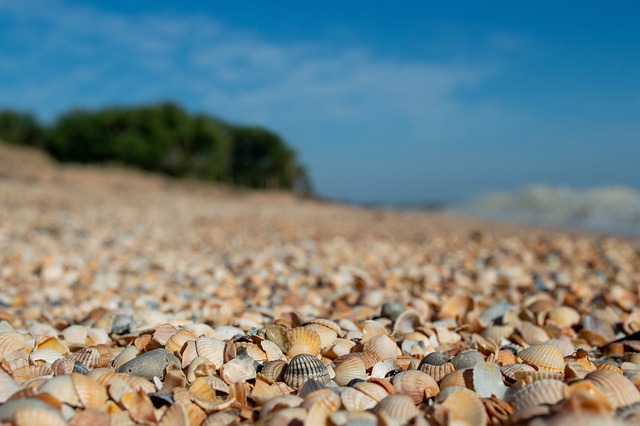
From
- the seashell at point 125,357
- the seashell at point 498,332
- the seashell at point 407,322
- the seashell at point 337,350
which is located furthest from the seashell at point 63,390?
the seashell at point 498,332

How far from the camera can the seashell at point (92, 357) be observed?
2.07 m

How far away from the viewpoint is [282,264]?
511 cm

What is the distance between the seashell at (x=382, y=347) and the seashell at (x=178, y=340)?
701mm

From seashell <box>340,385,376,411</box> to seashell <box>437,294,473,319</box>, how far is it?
59.5 inches

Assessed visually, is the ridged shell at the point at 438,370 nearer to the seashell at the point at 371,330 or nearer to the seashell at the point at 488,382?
the seashell at the point at 488,382

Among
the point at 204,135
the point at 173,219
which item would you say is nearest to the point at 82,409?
the point at 173,219

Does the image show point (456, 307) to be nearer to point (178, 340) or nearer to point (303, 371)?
point (303, 371)

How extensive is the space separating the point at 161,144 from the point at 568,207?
22081 millimetres

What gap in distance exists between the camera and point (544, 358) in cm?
208

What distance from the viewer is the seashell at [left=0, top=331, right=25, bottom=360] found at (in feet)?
6.82

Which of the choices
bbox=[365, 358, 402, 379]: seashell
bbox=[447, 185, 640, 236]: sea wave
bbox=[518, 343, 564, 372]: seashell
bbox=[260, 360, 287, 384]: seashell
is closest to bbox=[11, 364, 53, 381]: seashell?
bbox=[260, 360, 287, 384]: seashell

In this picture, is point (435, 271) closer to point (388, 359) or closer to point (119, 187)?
point (388, 359)

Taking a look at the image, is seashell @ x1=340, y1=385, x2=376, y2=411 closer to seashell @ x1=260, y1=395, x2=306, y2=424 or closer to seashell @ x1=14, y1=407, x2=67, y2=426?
seashell @ x1=260, y1=395, x2=306, y2=424

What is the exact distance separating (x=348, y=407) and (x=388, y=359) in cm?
51
